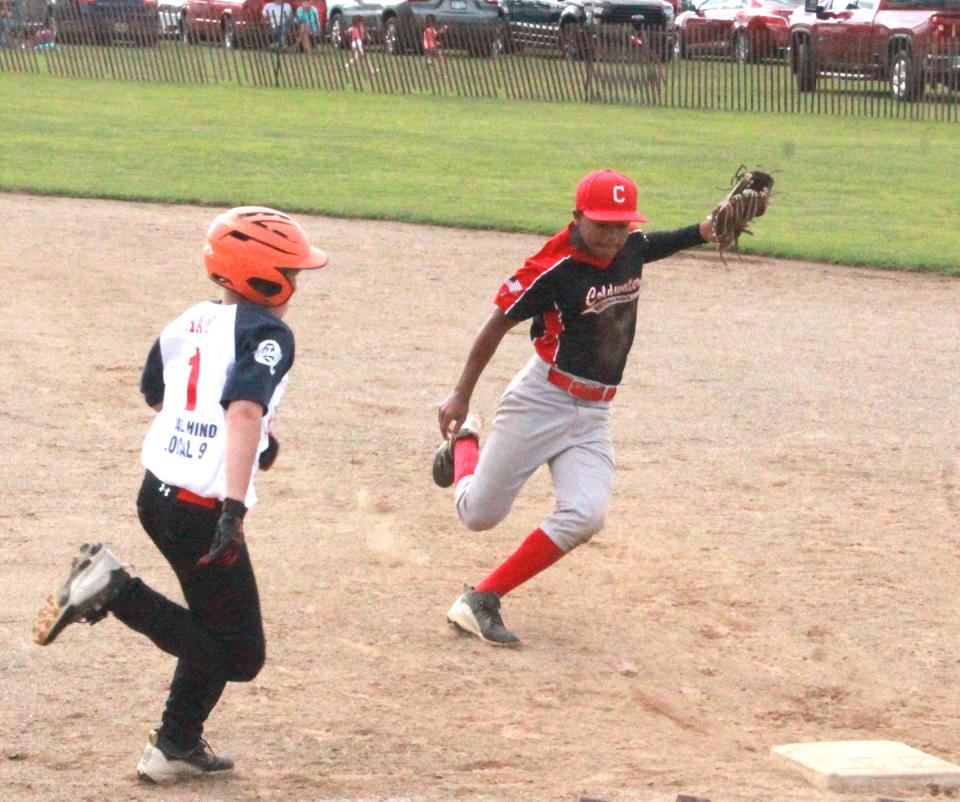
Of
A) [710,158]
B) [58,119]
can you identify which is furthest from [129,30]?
[710,158]

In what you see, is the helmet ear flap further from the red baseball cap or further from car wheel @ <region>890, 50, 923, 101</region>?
car wheel @ <region>890, 50, 923, 101</region>

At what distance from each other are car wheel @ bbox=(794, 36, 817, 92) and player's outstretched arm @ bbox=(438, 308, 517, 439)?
2451 cm

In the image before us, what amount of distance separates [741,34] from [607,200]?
27889mm

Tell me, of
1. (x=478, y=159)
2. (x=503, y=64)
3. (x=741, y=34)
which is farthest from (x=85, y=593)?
(x=741, y=34)

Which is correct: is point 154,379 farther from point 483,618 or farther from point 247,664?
point 483,618

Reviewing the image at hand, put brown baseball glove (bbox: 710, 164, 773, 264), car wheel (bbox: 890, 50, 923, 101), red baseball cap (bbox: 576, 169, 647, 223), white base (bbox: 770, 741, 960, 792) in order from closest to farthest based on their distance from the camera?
white base (bbox: 770, 741, 960, 792), red baseball cap (bbox: 576, 169, 647, 223), brown baseball glove (bbox: 710, 164, 773, 264), car wheel (bbox: 890, 50, 923, 101)

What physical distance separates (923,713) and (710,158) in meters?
16.1

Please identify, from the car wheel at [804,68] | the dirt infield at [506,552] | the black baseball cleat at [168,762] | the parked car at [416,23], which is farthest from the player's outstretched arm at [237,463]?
the parked car at [416,23]

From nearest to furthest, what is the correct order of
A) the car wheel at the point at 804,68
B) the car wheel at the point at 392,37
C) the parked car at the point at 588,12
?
the car wheel at the point at 804,68 → the car wheel at the point at 392,37 → the parked car at the point at 588,12

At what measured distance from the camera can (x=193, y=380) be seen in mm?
4559

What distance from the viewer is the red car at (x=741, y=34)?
31.1 metres

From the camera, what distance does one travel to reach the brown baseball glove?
21.0ft

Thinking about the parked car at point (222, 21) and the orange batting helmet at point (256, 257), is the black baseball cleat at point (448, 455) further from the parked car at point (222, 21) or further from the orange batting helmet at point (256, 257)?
the parked car at point (222, 21)

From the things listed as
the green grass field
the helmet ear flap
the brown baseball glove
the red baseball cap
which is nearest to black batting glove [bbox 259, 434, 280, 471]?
the helmet ear flap
